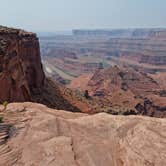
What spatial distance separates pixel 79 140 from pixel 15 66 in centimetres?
2278

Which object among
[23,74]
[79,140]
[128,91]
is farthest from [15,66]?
[128,91]

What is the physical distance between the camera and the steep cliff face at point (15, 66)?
2691 centimetres

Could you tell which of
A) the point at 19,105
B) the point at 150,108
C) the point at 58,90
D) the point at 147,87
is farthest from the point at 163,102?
the point at 19,105

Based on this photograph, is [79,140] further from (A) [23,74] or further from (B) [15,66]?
(A) [23,74]

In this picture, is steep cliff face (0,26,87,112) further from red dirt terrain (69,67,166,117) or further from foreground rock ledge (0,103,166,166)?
red dirt terrain (69,67,166,117)

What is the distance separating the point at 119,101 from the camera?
225ft

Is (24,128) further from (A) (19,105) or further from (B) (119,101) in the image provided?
(B) (119,101)

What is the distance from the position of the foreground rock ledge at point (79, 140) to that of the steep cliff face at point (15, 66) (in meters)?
17.7

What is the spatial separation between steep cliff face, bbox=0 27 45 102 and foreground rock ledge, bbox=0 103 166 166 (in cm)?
1773

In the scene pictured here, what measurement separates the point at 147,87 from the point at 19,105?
8770 cm

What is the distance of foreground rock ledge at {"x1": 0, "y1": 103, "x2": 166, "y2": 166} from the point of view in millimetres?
6516

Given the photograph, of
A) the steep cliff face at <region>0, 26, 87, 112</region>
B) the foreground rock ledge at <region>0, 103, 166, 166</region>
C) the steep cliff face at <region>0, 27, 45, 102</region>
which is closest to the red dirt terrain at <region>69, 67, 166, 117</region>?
the steep cliff face at <region>0, 26, 87, 112</region>

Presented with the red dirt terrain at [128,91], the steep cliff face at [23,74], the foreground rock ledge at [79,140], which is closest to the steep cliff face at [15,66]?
the steep cliff face at [23,74]

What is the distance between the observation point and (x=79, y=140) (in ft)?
23.8
